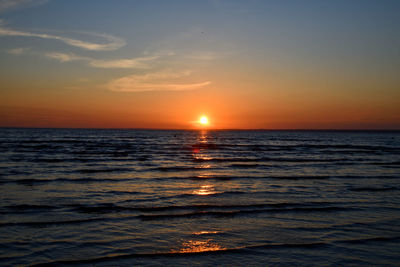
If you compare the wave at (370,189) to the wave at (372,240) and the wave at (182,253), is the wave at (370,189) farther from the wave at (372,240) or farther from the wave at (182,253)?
the wave at (182,253)

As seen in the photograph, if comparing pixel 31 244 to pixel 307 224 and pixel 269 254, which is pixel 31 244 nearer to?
pixel 269 254

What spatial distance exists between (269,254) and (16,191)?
10732 millimetres

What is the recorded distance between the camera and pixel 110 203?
36.0 ft

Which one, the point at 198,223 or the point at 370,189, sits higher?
the point at 198,223

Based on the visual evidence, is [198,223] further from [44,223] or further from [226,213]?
[44,223]

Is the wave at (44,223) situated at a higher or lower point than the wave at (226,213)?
higher

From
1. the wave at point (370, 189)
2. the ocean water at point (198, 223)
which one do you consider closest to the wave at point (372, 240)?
the ocean water at point (198, 223)

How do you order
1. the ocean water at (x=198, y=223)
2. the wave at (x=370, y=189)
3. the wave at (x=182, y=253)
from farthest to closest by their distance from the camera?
the wave at (x=370, y=189)
the ocean water at (x=198, y=223)
the wave at (x=182, y=253)

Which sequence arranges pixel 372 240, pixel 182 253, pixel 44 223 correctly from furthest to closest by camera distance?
pixel 44 223 → pixel 372 240 → pixel 182 253

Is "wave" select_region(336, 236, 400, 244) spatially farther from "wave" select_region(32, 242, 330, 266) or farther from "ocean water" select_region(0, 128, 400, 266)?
"wave" select_region(32, 242, 330, 266)

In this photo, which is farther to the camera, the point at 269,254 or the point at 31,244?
the point at 31,244

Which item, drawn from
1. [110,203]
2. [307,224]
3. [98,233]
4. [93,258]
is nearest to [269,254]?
[307,224]

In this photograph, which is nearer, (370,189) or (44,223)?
(44,223)

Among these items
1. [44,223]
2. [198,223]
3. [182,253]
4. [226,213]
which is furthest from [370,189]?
[44,223]
